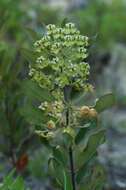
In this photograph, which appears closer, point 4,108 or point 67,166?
point 67,166

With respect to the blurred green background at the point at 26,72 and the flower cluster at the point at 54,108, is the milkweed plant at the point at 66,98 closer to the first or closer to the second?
the flower cluster at the point at 54,108

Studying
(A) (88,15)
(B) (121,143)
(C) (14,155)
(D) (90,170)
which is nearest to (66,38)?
(D) (90,170)

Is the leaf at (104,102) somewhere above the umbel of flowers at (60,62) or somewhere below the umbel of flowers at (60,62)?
below

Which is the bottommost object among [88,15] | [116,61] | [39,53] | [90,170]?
[90,170]

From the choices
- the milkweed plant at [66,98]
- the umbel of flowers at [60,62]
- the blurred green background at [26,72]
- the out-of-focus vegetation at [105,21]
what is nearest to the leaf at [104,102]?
the milkweed plant at [66,98]

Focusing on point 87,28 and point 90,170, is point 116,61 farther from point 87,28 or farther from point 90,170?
point 90,170

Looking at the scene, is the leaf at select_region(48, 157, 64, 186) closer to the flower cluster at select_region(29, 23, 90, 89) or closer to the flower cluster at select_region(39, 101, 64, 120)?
the flower cluster at select_region(39, 101, 64, 120)

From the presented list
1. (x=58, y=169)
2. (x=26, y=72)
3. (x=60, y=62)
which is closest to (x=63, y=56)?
(x=60, y=62)
